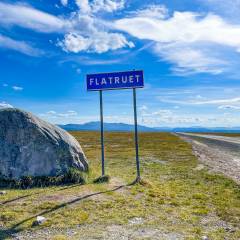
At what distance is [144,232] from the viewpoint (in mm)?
10648

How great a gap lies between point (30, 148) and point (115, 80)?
5275 mm

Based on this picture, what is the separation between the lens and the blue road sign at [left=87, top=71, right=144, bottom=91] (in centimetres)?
1834

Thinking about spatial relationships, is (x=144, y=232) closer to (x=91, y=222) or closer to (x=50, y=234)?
(x=91, y=222)

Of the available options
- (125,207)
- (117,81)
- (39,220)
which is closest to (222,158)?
(117,81)

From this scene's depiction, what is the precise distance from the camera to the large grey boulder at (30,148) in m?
17.4

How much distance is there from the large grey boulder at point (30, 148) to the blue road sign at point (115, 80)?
10.4ft

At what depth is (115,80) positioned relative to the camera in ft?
61.0

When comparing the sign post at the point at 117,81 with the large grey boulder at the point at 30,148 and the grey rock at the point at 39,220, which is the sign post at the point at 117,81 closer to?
the large grey boulder at the point at 30,148

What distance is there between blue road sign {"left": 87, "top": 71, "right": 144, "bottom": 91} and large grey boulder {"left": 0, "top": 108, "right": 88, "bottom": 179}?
10.4 feet

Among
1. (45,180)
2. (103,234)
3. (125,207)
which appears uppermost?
(45,180)

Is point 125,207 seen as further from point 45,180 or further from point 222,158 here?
point 222,158

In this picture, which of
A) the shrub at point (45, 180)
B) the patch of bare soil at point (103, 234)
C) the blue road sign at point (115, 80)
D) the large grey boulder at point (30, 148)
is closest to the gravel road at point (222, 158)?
the blue road sign at point (115, 80)

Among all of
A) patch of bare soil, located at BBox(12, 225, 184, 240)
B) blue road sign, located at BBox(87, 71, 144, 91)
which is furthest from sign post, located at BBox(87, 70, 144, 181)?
patch of bare soil, located at BBox(12, 225, 184, 240)

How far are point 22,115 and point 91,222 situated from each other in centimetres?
851
